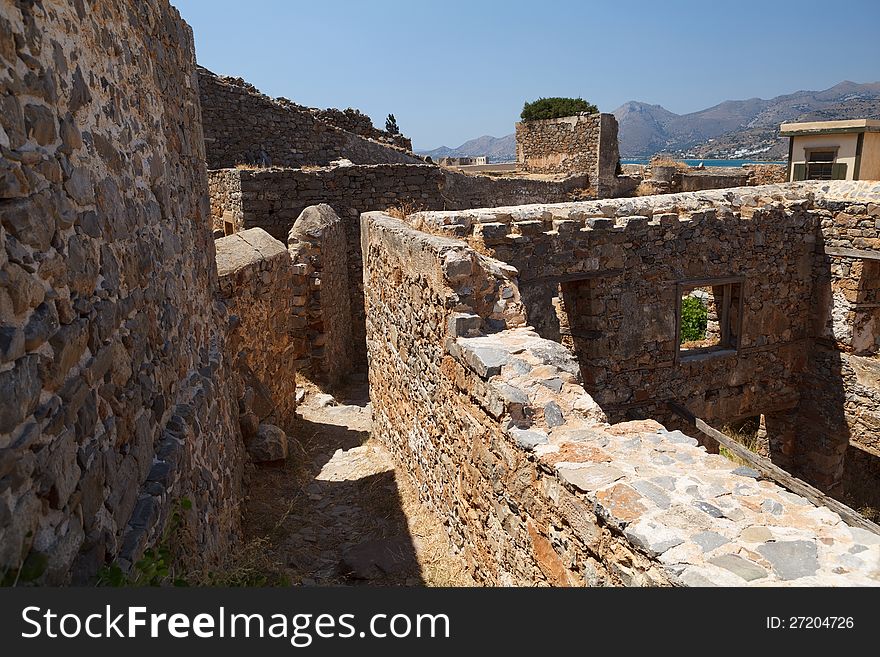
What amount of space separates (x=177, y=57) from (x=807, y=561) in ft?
15.8

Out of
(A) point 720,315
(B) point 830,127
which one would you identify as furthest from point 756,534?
(B) point 830,127

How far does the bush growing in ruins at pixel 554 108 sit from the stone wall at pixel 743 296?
23542 millimetres

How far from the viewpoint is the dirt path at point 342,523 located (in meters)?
4.91

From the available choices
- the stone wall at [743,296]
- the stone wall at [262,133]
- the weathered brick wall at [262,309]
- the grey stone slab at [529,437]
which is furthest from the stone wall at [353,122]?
the grey stone slab at [529,437]

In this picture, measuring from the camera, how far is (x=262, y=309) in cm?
738

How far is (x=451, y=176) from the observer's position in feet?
48.5

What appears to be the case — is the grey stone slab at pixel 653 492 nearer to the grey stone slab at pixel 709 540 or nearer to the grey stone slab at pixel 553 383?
the grey stone slab at pixel 709 540

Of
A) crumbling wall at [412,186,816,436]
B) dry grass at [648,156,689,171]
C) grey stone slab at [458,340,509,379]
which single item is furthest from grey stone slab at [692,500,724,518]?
dry grass at [648,156,689,171]

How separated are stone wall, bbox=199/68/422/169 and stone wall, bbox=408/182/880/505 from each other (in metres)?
7.27

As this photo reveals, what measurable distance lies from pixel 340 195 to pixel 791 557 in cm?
1001

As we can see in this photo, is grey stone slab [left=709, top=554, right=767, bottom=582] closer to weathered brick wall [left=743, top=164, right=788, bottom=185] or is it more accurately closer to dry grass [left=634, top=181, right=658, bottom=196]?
dry grass [left=634, top=181, right=658, bottom=196]

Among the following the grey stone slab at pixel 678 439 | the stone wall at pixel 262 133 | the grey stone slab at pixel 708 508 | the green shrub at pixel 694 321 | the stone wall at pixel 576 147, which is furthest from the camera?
the stone wall at pixel 576 147

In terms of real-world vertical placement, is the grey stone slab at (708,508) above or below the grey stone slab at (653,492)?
above

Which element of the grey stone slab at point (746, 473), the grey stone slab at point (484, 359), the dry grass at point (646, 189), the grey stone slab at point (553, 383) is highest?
the dry grass at point (646, 189)
